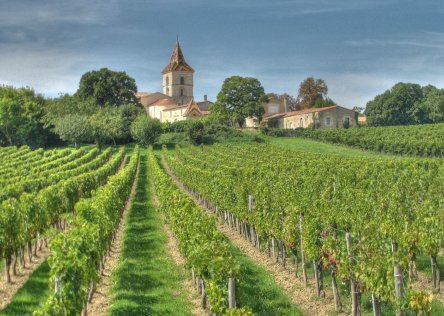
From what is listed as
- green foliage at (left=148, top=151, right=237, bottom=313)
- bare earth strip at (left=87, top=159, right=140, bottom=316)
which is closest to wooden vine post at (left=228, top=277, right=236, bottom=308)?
green foliage at (left=148, top=151, right=237, bottom=313)

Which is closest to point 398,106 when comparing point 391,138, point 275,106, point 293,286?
point 391,138

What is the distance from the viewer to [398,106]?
85.1m

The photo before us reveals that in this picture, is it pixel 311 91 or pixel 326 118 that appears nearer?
pixel 326 118

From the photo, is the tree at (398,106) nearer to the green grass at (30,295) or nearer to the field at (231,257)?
the field at (231,257)

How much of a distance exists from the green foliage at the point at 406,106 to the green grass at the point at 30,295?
3104 inches

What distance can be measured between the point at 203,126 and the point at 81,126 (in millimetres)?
16601

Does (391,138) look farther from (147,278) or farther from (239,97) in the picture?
(147,278)

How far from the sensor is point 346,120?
269ft

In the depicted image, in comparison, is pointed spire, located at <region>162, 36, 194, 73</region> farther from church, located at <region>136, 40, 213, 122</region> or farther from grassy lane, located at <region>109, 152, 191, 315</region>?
grassy lane, located at <region>109, 152, 191, 315</region>

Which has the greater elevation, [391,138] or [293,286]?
[391,138]

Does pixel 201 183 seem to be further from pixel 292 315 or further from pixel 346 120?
pixel 346 120

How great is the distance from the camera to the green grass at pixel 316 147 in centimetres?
5884

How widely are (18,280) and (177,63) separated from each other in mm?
100125

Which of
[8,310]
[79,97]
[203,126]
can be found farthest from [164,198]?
[79,97]
